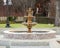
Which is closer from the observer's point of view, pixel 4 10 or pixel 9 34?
pixel 9 34

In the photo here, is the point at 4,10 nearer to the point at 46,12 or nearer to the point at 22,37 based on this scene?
the point at 46,12

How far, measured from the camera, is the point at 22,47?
12.3 m

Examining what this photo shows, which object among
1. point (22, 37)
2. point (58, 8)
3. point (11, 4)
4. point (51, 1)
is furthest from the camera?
point (11, 4)

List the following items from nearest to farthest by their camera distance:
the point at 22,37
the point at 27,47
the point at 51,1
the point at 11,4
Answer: the point at 27,47 → the point at 22,37 → the point at 51,1 → the point at 11,4

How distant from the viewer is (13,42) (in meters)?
12.7

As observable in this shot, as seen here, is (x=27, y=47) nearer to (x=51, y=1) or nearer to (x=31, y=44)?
(x=31, y=44)

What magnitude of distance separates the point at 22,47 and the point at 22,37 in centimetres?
161

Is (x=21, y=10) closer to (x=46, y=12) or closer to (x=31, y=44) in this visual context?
(x=46, y=12)

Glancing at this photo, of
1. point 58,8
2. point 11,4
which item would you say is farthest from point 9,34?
point 11,4

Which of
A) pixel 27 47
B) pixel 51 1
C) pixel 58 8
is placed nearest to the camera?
pixel 27 47

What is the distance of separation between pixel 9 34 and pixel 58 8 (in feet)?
36.0

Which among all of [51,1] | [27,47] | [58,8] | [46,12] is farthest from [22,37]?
[46,12]

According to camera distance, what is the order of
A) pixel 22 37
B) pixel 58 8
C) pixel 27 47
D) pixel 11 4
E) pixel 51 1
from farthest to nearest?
pixel 11 4 → pixel 51 1 → pixel 58 8 → pixel 22 37 → pixel 27 47

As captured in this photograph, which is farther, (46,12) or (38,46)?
(46,12)
